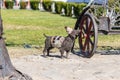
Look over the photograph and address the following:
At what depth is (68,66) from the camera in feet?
27.2

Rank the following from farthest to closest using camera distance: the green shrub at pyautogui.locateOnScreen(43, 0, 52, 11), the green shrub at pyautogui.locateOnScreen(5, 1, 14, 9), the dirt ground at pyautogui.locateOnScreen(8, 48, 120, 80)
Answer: the green shrub at pyautogui.locateOnScreen(5, 1, 14, 9) < the green shrub at pyautogui.locateOnScreen(43, 0, 52, 11) < the dirt ground at pyautogui.locateOnScreen(8, 48, 120, 80)

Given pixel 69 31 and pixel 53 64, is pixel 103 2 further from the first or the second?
pixel 53 64

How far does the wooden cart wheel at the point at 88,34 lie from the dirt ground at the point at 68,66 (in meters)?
0.21

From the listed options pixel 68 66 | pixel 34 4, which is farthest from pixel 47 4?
pixel 68 66

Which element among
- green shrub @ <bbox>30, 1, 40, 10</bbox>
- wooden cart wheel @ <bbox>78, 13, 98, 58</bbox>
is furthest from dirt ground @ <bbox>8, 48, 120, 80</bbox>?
green shrub @ <bbox>30, 1, 40, 10</bbox>

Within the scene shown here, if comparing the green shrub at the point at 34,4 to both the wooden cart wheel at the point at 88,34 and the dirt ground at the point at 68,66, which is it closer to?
the dirt ground at the point at 68,66

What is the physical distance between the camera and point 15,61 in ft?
29.3

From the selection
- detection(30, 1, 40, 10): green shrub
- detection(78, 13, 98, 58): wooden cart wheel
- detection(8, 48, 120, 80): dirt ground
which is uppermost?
detection(78, 13, 98, 58): wooden cart wheel

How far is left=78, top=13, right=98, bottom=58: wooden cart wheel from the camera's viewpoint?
910cm

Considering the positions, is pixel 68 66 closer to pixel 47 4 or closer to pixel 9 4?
pixel 47 4

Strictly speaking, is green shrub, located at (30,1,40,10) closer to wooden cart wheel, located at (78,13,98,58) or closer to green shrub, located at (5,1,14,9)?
green shrub, located at (5,1,14,9)

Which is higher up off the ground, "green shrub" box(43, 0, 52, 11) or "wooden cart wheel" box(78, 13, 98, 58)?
"wooden cart wheel" box(78, 13, 98, 58)

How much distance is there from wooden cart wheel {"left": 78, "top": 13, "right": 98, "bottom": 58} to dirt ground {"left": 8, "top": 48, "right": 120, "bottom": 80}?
8.2 inches

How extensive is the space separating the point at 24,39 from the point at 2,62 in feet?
27.6
